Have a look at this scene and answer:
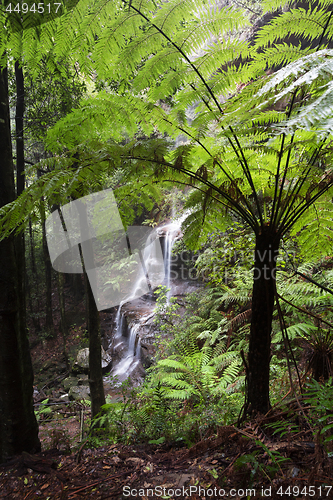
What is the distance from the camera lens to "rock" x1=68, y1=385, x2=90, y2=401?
25.4 feet

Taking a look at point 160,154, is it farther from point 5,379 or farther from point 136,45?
point 5,379

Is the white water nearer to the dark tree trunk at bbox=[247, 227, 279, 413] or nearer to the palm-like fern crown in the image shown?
the palm-like fern crown

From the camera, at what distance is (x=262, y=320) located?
1.66m

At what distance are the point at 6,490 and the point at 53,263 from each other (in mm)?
13089

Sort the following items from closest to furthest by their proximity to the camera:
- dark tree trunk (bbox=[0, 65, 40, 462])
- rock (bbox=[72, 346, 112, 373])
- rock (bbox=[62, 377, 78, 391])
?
dark tree trunk (bbox=[0, 65, 40, 462]), rock (bbox=[62, 377, 78, 391]), rock (bbox=[72, 346, 112, 373])

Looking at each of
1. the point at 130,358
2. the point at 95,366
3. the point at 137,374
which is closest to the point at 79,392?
the point at 130,358

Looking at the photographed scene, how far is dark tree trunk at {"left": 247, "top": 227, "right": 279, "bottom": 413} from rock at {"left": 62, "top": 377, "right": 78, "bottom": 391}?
8.56m

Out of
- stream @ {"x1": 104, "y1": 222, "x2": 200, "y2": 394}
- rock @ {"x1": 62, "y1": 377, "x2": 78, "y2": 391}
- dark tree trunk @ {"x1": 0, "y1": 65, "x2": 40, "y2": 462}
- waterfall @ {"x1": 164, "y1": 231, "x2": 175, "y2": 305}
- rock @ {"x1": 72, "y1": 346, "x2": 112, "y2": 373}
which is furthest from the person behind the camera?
waterfall @ {"x1": 164, "y1": 231, "x2": 175, "y2": 305}

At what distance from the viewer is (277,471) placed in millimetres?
1226

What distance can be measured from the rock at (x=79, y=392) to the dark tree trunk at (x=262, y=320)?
7.48 metres

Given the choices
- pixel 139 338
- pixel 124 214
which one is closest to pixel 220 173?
pixel 124 214

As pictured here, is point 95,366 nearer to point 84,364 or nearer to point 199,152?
point 199,152

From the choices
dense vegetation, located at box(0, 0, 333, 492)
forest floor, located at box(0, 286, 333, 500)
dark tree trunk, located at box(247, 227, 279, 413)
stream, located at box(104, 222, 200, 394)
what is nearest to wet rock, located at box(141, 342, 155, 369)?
stream, located at box(104, 222, 200, 394)

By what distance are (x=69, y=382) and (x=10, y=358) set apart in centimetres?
770
